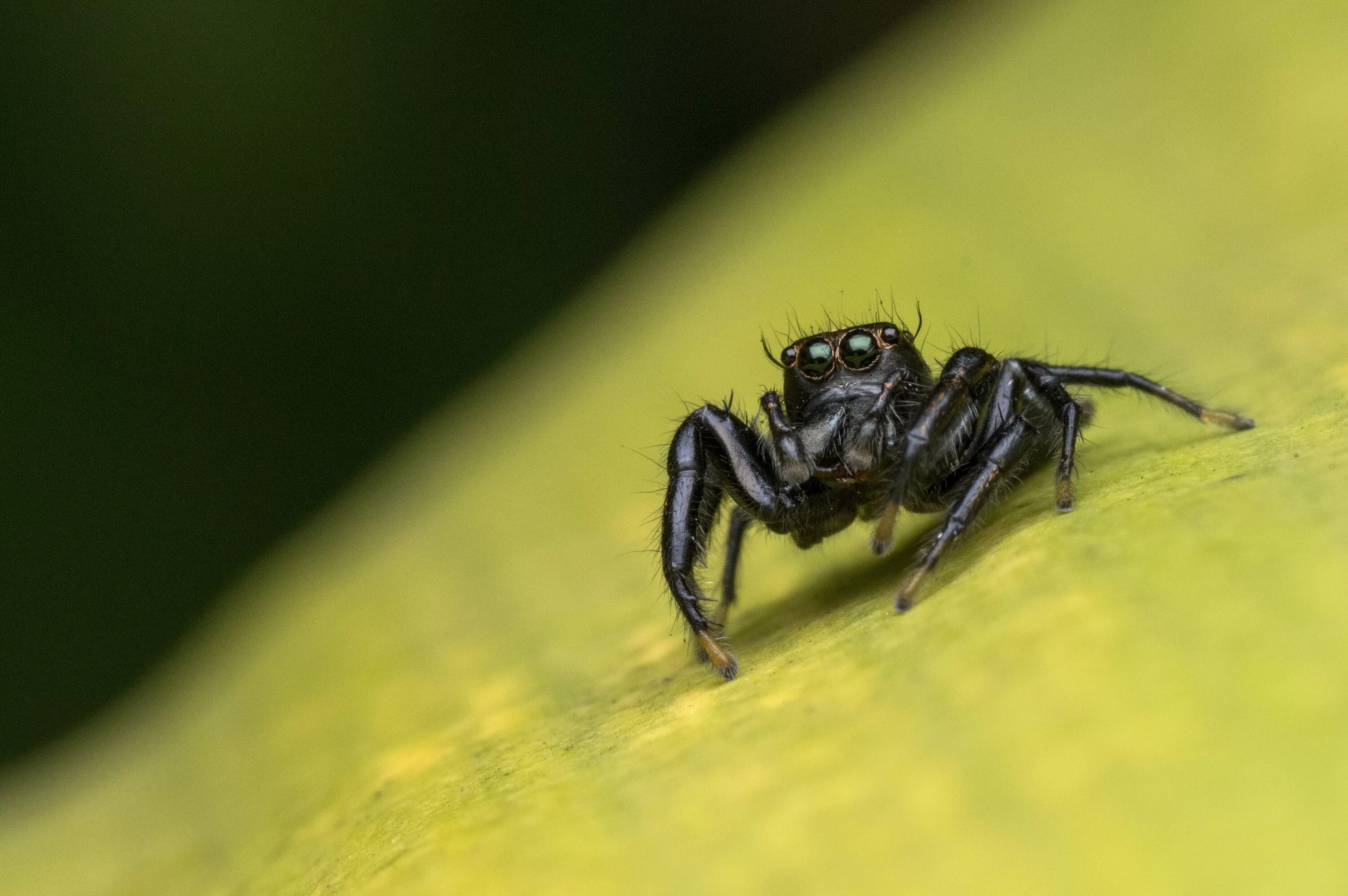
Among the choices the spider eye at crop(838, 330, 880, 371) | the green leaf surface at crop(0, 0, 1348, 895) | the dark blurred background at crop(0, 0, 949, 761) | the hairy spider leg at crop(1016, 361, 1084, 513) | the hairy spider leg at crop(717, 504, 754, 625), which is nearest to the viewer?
the green leaf surface at crop(0, 0, 1348, 895)

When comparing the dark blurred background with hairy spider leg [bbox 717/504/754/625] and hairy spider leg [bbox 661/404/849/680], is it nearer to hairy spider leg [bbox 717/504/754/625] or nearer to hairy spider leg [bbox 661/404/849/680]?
hairy spider leg [bbox 717/504/754/625]

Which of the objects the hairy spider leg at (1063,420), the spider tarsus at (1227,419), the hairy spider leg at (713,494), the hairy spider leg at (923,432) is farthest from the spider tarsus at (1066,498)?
the hairy spider leg at (713,494)

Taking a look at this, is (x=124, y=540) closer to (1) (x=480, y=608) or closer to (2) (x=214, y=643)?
(2) (x=214, y=643)

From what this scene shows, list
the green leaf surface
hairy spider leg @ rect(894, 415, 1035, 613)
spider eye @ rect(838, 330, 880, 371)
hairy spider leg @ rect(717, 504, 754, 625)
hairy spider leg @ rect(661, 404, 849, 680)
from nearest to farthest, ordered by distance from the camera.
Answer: the green leaf surface, hairy spider leg @ rect(894, 415, 1035, 613), hairy spider leg @ rect(661, 404, 849, 680), spider eye @ rect(838, 330, 880, 371), hairy spider leg @ rect(717, 504, 754, 625)

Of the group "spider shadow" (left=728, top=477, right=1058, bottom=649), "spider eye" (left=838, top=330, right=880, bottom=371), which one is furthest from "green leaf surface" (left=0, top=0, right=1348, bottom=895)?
"spider eye" (left=838, top=330, right=880, bottom=371)

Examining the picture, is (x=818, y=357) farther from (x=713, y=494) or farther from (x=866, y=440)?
(x=713, y=494)

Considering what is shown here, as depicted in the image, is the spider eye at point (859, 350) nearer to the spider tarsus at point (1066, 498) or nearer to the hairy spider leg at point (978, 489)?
the hairy spider leg at point (978, 489)

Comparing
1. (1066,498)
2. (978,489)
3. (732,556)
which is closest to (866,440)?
(978,489)
